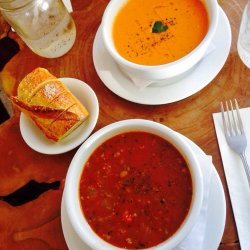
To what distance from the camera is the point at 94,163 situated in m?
1.11

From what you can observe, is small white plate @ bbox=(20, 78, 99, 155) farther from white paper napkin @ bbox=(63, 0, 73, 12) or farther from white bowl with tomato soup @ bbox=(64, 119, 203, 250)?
white paper napkin @ bbox=(63, 0, 73, 12)

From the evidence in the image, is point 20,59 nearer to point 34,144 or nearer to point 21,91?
point 21,91

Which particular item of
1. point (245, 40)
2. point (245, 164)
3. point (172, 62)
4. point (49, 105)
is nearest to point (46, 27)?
point (49, 105)

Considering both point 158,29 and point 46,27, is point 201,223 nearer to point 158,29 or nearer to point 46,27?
point 158,29

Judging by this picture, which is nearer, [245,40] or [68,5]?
[245,40]

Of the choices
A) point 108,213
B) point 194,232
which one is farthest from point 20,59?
point 194,232

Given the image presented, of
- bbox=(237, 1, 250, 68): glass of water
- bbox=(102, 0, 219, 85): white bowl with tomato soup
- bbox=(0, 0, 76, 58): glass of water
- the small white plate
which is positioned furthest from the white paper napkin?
bbox=(237, 1, 250, 68): glass of water

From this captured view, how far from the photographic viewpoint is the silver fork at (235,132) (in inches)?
45.4

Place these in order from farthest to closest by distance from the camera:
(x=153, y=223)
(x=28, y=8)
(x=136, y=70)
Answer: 1. (x=28, y=8)
2. (x=136, y=70)
3. (x=153, y=223)

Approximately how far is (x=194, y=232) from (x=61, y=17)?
858 mm

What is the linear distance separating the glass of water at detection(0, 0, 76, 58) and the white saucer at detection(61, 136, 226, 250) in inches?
23.6

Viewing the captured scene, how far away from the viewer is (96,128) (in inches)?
51.2

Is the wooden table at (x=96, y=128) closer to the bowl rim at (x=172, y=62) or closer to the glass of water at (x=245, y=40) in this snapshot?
the glass of water at (x=245, y=40)

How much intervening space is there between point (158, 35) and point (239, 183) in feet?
1.75
